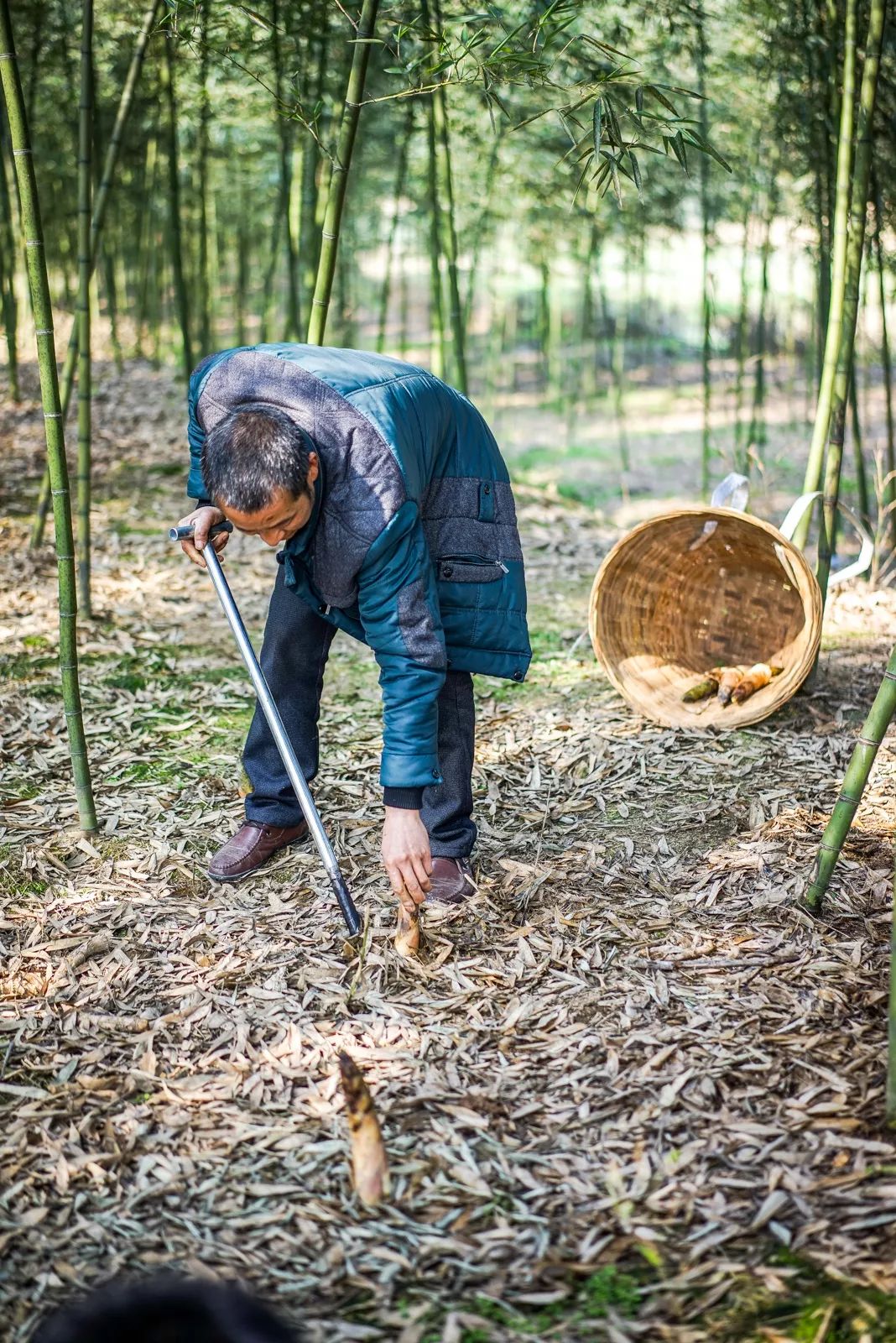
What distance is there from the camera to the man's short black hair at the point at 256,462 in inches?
74.4

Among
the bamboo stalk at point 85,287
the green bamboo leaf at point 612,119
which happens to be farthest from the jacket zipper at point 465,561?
the bamboo stalk at point 85,287

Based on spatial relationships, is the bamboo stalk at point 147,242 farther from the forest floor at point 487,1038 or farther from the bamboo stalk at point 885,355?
the forest floor at point 487,1038

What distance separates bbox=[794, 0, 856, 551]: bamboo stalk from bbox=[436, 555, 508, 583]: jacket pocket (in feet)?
4.78

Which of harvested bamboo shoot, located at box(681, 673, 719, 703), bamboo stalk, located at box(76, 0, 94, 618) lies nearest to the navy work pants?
harvested bamboo shoot, located at box(681, 673, 719, 703)

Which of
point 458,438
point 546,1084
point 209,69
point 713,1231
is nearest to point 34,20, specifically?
point 209,69

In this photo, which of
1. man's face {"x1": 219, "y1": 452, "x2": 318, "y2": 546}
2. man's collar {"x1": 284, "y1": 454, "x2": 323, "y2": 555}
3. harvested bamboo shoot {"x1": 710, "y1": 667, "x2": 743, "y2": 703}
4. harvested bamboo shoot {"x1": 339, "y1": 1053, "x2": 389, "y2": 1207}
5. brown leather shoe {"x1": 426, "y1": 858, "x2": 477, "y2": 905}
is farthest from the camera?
harvested bamboo shoot {"x1": 710, "y1": 667, "x2": 743, "y2": 703}

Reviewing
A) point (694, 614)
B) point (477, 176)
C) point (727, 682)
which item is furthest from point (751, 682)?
point (477, 176)

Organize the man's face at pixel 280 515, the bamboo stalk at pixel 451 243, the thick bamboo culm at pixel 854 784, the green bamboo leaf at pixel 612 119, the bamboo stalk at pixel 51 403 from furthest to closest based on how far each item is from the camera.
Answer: the bamboo stalk at pixel 451 243, the green bamboo leaf at pixel 612 119, the bamboo stalk at pixel 51 403, the thick bamboo culm at pixel 854 784, the man's face at pixel 280 515

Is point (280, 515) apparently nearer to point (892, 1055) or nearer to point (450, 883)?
point (450, 883)

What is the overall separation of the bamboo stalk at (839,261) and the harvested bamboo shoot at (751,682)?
0.51 meters

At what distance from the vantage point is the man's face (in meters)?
1.91

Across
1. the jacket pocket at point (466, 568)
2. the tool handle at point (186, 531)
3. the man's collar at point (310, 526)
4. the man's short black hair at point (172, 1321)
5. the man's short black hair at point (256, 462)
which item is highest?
the man's short black hair at point (256, 462)

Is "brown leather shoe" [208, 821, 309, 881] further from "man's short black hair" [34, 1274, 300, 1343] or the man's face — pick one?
"man's short black hair" [34, 1274, 300, 1343]

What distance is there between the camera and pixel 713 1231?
67.6 inches
